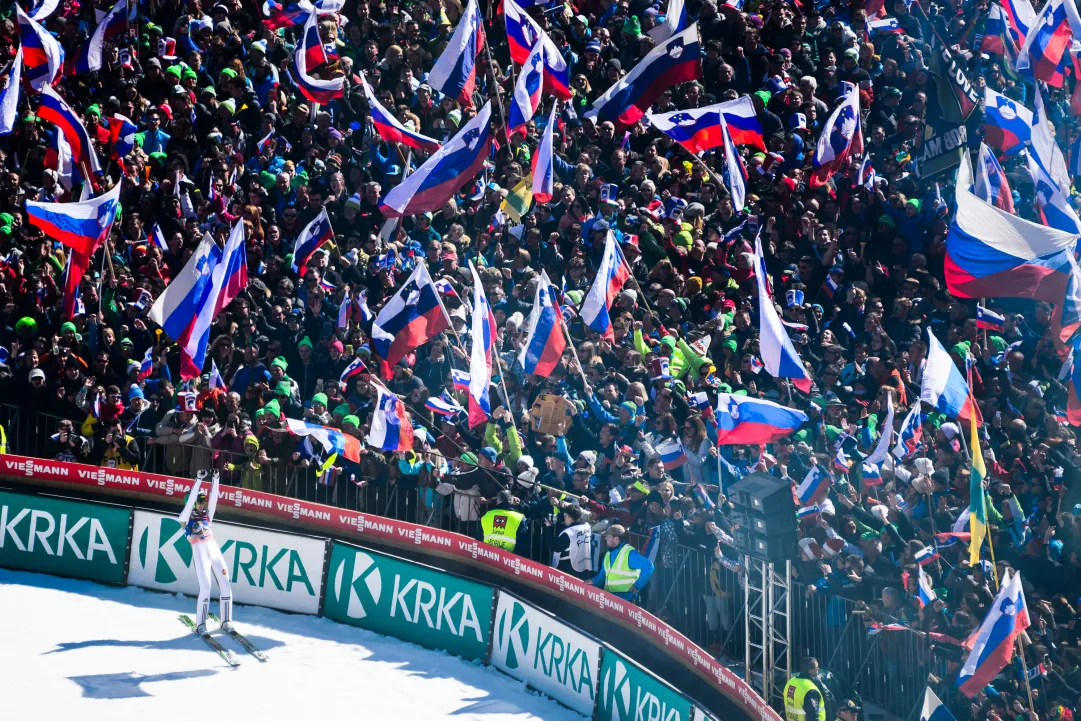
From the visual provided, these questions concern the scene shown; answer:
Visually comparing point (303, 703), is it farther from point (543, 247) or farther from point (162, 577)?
point (543, 247)

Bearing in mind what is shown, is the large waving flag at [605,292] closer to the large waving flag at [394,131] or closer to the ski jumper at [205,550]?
the large waving flag at [394,131]

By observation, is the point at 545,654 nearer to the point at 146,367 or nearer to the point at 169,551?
the point at 169,551

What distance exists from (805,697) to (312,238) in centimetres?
969

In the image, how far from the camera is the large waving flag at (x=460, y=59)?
21.0 metres

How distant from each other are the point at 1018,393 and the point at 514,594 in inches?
299

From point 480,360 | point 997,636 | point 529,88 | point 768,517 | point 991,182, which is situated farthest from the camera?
point 991,182

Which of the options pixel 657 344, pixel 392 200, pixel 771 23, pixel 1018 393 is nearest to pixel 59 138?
pixel 392 200

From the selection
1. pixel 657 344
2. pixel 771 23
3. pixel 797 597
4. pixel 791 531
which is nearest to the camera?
pixel 791 531

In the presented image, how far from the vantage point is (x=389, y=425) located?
17.6m

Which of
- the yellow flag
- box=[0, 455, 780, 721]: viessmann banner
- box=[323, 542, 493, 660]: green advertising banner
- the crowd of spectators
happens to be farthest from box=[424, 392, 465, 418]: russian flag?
the yellow flag

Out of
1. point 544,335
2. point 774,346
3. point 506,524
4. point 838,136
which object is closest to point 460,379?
point 544,335

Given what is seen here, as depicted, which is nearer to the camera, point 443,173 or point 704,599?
point 704,599

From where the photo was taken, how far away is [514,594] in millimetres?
17781

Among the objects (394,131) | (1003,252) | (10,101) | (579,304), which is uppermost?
(394,131)
